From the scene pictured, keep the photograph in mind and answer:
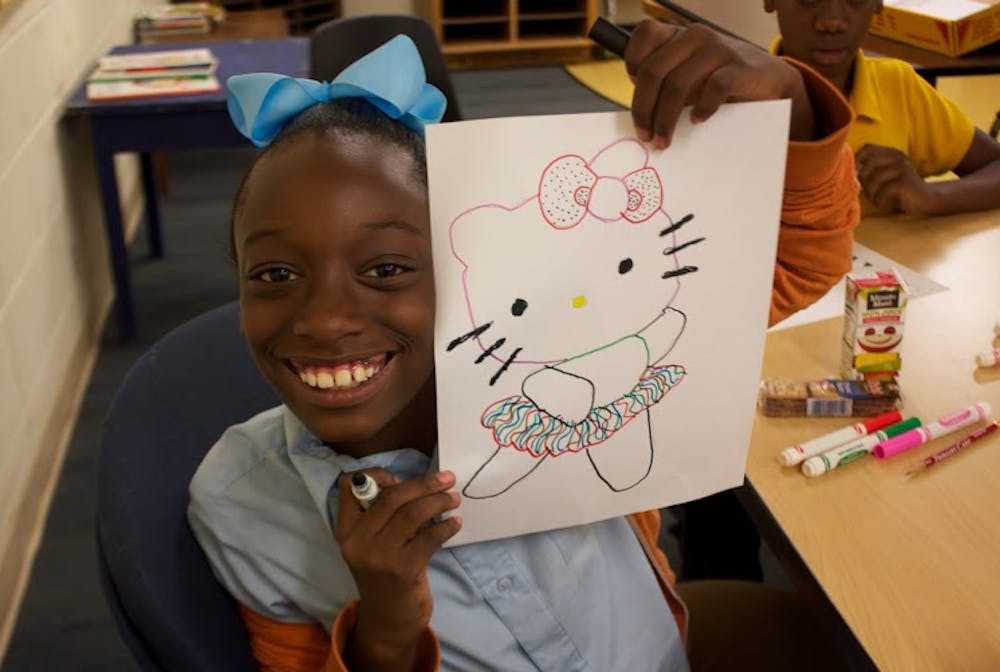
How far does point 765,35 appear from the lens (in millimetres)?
2662

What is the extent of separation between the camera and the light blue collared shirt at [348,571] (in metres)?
0.92

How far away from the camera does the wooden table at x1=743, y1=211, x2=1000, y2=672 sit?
855 millimetres

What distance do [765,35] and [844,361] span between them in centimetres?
162

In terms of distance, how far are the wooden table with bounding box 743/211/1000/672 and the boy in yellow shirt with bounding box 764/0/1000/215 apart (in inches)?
14.6

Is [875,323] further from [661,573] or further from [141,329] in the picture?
[141,329]

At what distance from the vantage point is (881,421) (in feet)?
3.73

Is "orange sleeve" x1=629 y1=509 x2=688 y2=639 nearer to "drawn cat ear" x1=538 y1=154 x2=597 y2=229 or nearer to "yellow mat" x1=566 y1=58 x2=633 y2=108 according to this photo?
"drawn cat ear" x1=538 y1=154 x2=597 y2=229

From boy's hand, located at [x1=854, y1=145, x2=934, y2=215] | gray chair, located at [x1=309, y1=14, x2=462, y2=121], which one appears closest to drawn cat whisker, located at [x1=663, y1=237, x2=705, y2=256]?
boy's hand, located at [x1=854, y1=145, x2=934, y2=215]

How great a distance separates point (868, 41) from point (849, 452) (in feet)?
6.49

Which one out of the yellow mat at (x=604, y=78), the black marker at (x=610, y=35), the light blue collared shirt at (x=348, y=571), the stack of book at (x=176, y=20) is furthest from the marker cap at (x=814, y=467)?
the yellow mat at (x=604, y=78)

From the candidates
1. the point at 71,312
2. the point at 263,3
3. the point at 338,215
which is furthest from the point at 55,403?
the point at 263,3

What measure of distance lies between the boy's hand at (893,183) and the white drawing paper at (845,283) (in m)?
0.13

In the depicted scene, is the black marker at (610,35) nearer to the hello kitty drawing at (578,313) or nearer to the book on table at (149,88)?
the hello kitty drawing at (578,313)

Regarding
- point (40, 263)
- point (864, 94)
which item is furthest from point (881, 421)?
point (40, 263)
